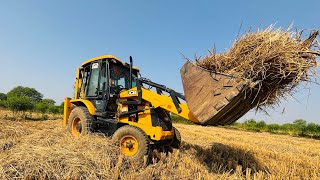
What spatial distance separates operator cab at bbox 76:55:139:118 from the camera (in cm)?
625

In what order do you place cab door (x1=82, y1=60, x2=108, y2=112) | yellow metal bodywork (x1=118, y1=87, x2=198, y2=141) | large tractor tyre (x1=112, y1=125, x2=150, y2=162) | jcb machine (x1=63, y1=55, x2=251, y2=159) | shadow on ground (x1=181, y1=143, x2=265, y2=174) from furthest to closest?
cab door (x1=82, y1=60, x2=108, y2=112) → shadow on ground (x1=181, y1=143, x2=265, y2=174) → yellow metal bodywork (x1=118, y1=87, x2=198, y2=141) → large tractor tyre (x1=112, y1=125, x2=150, y2=162) → jcb machine (x1=63, y1=55, x2=251, y2=159)

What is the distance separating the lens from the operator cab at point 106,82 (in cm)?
625

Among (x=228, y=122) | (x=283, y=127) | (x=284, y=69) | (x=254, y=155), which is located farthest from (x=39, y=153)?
(x=283, y=127)

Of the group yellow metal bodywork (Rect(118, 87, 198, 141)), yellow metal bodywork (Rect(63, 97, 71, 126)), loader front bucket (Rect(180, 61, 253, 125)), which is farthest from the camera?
yellow metal bodywork (Rect(63, 97, 71, 126))

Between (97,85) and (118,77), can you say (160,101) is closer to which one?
(118,77)

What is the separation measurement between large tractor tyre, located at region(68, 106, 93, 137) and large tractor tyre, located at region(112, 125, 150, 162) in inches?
43.4

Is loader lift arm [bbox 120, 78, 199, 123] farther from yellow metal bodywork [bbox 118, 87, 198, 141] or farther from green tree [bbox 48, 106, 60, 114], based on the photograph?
green tree [bbox 48, 106, 60, 114]

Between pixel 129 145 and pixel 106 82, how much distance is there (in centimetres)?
182

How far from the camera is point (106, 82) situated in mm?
6305

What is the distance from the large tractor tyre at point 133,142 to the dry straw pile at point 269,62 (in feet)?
6.38

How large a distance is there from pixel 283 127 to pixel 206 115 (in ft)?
94.8

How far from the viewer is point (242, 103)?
13.8ft

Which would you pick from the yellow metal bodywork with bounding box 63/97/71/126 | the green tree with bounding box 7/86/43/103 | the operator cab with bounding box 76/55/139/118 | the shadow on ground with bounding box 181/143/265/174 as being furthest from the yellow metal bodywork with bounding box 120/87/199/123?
the green tree with bounding box 7/86/43/103

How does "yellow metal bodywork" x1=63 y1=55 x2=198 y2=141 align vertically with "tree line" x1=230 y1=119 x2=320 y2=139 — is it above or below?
above
